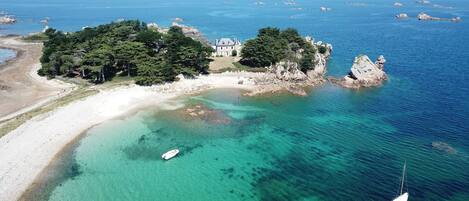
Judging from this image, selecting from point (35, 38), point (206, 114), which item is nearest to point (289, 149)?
point (206, 114)

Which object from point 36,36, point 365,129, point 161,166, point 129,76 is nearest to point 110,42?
point 129,76

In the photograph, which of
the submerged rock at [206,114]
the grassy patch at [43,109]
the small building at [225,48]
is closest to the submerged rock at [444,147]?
the submerged rock at [206,114]

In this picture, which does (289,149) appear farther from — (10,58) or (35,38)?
(35,38)

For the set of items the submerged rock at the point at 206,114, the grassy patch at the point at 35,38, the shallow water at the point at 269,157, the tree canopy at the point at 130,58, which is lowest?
the shallow water at the point at 269,157

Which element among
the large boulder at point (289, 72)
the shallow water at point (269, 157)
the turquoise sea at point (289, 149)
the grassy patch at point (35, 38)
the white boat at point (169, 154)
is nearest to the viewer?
the shallow water at point (269, 157)

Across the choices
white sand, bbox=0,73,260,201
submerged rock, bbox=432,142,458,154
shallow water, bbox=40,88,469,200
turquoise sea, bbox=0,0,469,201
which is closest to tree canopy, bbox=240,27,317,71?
white sand, bbox=0,73,260,201

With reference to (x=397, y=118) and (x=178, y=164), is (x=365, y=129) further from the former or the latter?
(x=178, y=164)

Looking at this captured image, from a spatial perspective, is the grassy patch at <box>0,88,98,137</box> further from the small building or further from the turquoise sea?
the small building

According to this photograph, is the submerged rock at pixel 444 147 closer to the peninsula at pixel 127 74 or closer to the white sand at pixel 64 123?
the peninsula at pixel 127 74
